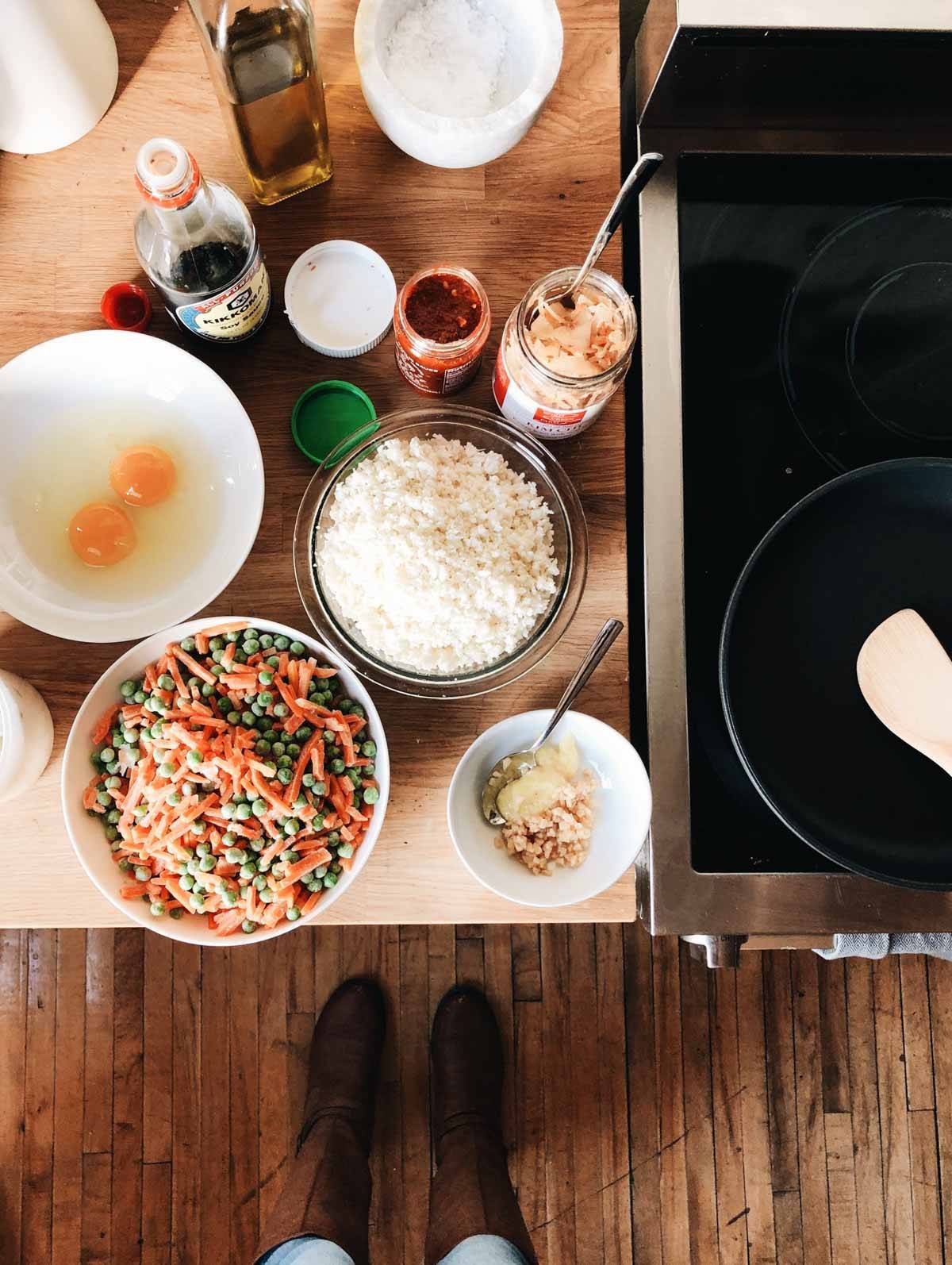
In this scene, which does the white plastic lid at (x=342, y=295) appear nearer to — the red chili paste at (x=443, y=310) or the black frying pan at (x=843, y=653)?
the red chili paste at (x=443, y=310)

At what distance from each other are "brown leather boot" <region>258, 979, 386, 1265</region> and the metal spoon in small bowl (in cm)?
103

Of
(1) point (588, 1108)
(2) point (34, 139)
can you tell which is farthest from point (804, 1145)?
(2) point (34, 139)

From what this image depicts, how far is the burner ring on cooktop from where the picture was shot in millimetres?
1140

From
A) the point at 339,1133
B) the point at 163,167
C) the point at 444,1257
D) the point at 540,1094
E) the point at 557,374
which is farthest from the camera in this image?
the point at 540,1094

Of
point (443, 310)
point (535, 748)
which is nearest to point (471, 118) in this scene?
point (443, 310)

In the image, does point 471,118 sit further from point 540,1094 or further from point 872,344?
point 540,1094

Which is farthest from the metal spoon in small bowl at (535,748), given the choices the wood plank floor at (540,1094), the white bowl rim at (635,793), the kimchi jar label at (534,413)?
the wood plank floor at (540,1094)

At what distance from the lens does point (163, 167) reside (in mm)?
880

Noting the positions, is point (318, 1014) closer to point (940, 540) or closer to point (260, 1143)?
point (260, 1143)

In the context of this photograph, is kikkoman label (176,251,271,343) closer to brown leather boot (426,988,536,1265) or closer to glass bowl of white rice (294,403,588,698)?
glass bowl of white rice (294,403,588,698)

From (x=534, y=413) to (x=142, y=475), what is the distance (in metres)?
0.52

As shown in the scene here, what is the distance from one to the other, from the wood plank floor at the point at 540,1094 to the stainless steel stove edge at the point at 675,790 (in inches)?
38.8

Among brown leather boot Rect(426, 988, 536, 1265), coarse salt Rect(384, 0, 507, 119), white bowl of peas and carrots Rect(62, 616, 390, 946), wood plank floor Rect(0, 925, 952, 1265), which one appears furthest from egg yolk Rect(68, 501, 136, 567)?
brown leather boot Rect(426, 988, 536, 1265)

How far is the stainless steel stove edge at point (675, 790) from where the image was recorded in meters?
1.09
